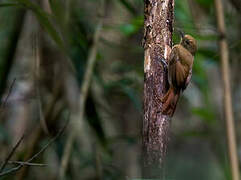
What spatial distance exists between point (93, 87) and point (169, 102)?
2.28 m

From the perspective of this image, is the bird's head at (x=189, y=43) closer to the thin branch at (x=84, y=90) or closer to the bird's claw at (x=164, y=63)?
the thin branch at (x=84, y=90)

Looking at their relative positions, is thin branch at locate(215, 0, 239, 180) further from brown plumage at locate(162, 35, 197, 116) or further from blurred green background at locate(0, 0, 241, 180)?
brown plumage at locate(162, 35, 197, 116)

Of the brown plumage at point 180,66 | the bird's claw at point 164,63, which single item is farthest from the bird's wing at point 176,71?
the bird's claw at point 164,63

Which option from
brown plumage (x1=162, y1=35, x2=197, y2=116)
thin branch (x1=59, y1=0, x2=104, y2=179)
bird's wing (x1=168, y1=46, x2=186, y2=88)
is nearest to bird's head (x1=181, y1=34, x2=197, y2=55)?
brown plumage (x1=162, y1=35, x2=197, y2=116)

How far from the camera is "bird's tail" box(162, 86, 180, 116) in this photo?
1.87m

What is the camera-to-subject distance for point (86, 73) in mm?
3188

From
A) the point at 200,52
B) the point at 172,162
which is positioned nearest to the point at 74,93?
the point at 200,52

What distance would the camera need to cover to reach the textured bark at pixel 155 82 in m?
1.76

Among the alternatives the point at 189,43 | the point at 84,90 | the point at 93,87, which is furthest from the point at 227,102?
the point at 93,87

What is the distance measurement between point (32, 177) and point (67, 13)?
163cm

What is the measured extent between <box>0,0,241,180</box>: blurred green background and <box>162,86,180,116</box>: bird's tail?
0.45 meters

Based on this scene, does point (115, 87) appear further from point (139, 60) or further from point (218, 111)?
point (218, 111)

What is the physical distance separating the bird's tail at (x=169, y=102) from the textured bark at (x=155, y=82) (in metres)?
0.02

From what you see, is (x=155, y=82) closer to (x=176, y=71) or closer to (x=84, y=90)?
(x=176, y=71)
